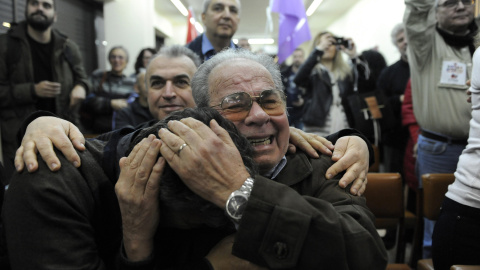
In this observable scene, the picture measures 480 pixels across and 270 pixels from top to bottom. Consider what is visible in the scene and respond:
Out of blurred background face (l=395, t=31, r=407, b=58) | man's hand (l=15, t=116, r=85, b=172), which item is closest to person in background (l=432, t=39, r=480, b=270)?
man's hand (l=15, t=116, r=85, b=172)

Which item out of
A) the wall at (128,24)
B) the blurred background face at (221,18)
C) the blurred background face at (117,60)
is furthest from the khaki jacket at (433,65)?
the wall at (128,24)

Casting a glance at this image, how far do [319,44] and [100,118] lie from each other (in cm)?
232

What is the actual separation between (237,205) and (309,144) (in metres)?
0.53

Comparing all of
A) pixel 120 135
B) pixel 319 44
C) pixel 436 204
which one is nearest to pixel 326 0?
pixel 319 44

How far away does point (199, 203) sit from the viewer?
0.92 m

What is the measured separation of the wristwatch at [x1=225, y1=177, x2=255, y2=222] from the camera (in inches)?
33.5

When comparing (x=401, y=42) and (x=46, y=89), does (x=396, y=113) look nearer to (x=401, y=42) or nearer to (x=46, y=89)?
(x=401, y=42)

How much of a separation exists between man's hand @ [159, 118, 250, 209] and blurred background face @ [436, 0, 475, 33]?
6.98 feet

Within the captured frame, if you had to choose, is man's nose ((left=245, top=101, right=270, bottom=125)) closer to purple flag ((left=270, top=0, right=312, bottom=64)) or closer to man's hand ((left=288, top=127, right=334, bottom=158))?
man's hand ((left=288, top=127, right=334, bottom=158))

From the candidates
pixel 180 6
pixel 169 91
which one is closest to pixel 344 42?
pixel 169 91

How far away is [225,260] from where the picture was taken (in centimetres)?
94

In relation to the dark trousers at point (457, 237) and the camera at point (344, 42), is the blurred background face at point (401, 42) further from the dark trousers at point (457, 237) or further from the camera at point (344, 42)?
the dark trousers at point (457, 237)

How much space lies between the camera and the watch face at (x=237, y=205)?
0.85 m

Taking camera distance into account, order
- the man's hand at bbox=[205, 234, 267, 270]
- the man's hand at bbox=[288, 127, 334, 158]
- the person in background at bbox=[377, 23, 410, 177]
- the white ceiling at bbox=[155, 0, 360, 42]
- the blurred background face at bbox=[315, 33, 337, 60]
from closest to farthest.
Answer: the man's hand at bbox=[205, 234, 267, 270], the man's hand at bbox=[288, 127, 334, 158], the blurred background face at bbox=[315, 33, 337, 60], the person in background at bbox=[377, 23, 410, 177], the white ceiling at bbox=[155, 0, 360, 42]
